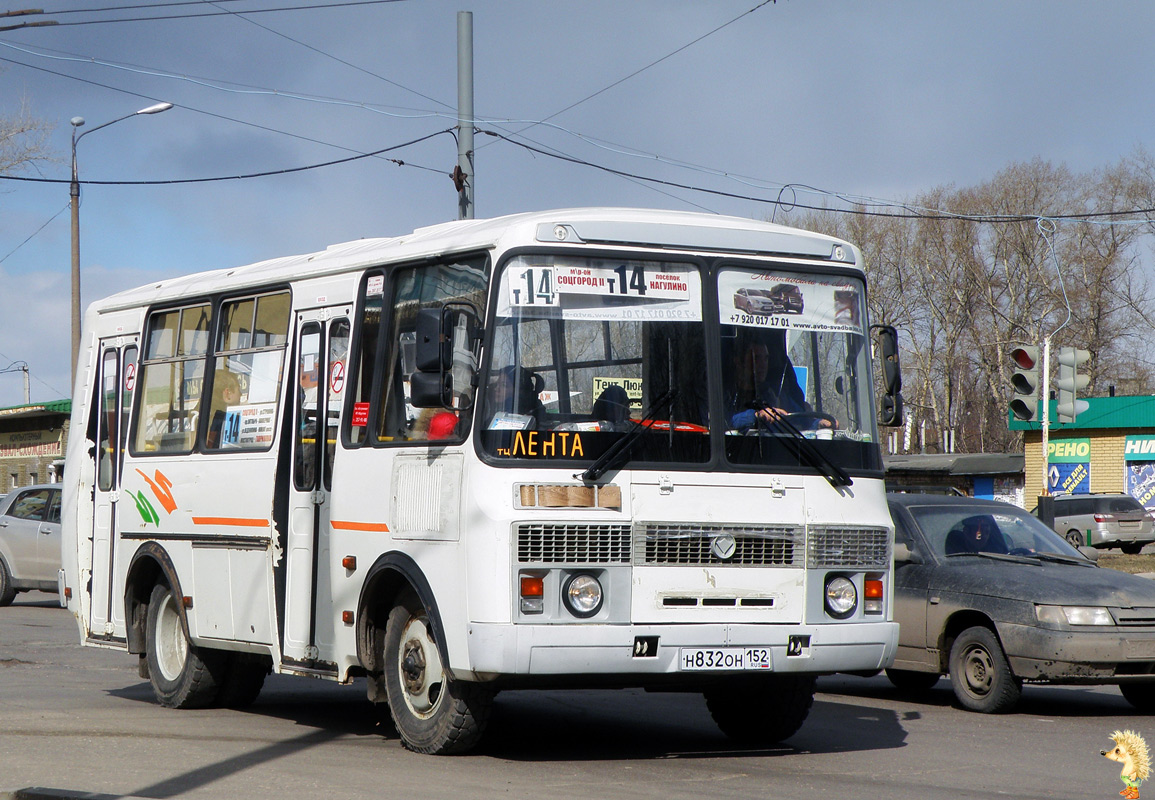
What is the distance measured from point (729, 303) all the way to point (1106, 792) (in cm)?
314

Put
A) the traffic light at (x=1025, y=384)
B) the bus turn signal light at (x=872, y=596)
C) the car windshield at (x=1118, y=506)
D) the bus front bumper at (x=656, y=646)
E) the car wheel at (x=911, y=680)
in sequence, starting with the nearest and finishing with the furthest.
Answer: the bus front bumper at (x=656, y=646) < the bus turn signal light at (x=872, y=596) < the car wheel at (x=911, y=680) < the traffic light at (x=1025, y=384) < the car windshield at (x=1118, y=506)

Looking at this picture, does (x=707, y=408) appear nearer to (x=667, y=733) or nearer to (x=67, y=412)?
(x=667, y=733)

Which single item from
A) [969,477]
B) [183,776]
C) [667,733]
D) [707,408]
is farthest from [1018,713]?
[969,477]

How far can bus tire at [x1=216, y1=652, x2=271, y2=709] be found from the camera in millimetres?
10664

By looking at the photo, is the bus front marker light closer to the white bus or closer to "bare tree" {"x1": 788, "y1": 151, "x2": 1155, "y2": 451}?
the white bus

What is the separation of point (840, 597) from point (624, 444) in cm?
153

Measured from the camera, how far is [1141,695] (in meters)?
11.2

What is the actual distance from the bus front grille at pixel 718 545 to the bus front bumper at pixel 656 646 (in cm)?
34

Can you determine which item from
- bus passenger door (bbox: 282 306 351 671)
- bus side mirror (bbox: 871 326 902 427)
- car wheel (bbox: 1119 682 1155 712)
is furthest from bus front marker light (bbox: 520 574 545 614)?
car wheel (bbox: 1119 682 1155 712)

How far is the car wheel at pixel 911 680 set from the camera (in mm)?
11984

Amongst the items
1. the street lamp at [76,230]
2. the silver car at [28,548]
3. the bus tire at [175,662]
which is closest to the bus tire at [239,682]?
the bus tire at [175,662]

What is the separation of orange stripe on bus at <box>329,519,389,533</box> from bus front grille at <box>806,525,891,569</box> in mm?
2354

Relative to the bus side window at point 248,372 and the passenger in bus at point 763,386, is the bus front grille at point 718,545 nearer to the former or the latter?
the passenger in bus at point 763,386

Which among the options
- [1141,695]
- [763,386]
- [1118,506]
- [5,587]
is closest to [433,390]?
[763,386]
